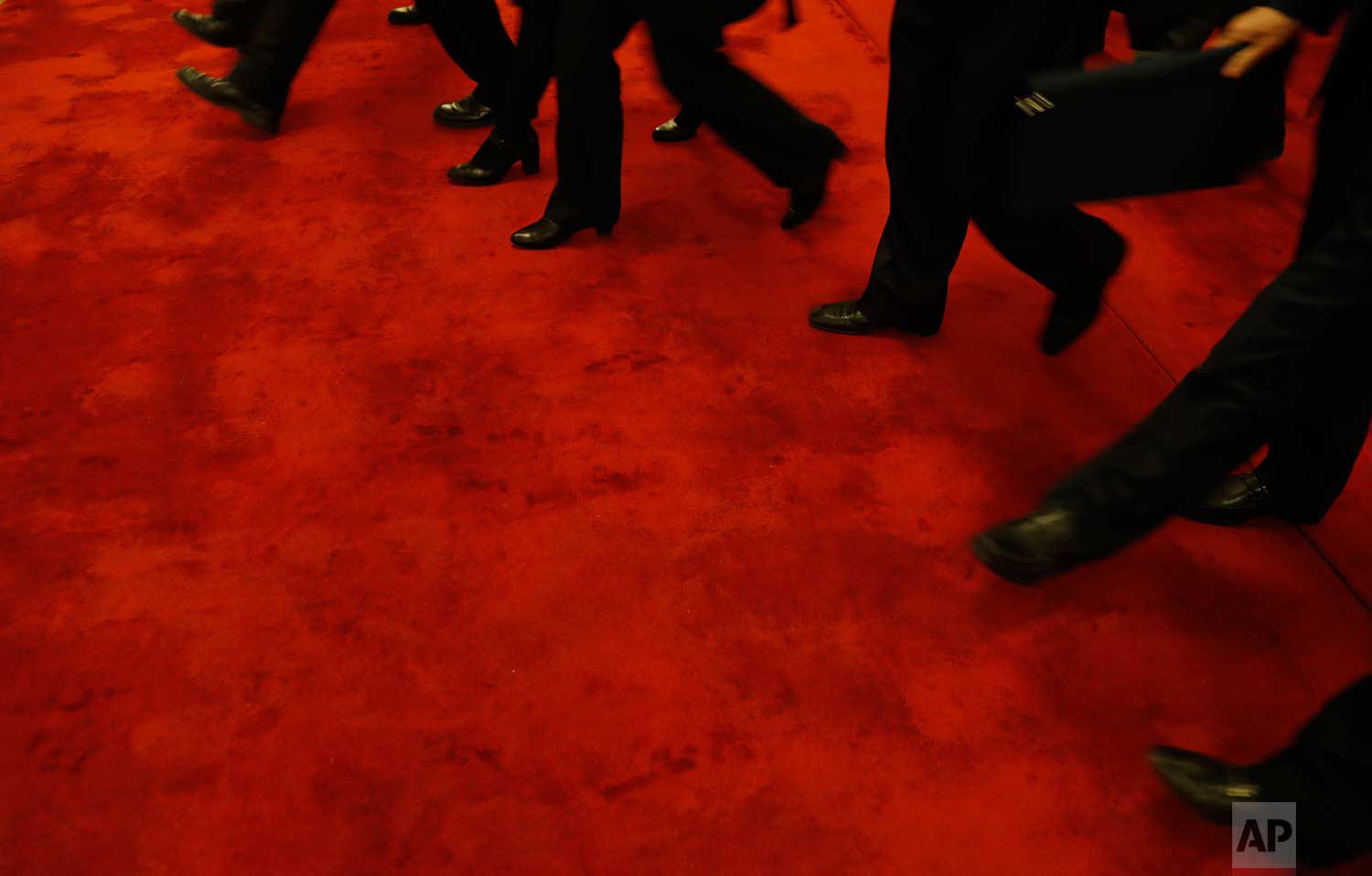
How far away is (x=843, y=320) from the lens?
2197 mm

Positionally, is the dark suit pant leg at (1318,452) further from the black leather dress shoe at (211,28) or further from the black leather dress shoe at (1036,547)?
the black leather dress shoe at (211,28)

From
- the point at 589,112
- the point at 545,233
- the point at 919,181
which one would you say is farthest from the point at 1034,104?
the point at 545,233

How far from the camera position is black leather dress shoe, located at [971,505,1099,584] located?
1.51 m

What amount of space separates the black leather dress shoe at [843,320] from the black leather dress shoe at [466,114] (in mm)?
1450

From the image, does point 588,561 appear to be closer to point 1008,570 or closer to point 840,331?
point 1008,570

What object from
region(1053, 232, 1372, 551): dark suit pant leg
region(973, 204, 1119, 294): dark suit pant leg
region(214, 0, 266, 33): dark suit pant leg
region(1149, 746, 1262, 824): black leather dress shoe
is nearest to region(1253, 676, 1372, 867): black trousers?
region(1149, 746, 1262, 824): black leather dress shoe

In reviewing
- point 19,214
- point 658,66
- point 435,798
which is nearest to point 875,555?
point 435,798

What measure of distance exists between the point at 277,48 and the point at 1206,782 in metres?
2.98

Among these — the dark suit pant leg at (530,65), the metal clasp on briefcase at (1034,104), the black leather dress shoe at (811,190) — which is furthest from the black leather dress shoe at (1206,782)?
the dark suit pant leg at (530,65)

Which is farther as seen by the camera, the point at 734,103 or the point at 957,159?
the point at 734,103

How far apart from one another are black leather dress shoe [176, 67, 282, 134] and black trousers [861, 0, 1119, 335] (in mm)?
1991

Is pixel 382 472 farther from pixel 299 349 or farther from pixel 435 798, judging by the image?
pixel 435 798

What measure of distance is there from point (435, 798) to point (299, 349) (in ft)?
3.97

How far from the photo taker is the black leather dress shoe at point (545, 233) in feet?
8.20
